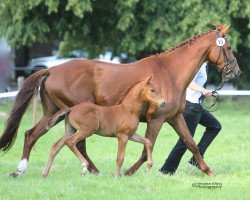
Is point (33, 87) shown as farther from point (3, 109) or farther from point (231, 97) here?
point (231, 97)

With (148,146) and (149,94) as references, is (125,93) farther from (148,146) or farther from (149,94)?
(148,146)

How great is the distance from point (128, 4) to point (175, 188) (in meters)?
13.1

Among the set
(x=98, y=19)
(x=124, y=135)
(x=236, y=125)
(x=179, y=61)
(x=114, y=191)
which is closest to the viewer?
(x=114, y=191)

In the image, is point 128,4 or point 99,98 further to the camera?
point 128,4

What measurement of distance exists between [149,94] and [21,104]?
1.85 m

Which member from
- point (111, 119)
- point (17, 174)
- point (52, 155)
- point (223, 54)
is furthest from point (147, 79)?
point (17, 174)

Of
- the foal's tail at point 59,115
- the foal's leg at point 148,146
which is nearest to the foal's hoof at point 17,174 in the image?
the foal's tail at point 59,115

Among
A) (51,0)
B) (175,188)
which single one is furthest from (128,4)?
(175,188)

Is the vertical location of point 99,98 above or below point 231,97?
above

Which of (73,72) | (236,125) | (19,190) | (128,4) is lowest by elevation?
(236,125)

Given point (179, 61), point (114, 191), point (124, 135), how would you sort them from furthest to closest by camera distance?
point (179, 61)
point (124, 135)
point (114, 191)

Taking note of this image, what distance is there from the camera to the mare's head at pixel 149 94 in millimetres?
9624

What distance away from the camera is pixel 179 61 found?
1045cm

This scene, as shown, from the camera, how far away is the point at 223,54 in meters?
10.5
